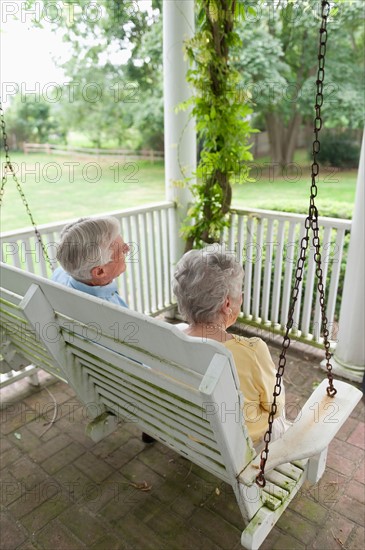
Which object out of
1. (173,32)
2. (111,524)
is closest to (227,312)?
(111,524)

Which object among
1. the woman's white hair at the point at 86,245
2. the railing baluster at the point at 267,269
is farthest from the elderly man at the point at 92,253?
the railing baluster at the point at 267,269

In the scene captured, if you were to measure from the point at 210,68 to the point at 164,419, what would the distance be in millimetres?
2541

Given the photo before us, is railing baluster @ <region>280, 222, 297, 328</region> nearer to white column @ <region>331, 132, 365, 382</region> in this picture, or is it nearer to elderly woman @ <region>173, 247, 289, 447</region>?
white column @ <region>331, 132, 365, 382</region>

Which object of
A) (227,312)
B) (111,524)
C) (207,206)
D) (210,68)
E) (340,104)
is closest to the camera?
→ (227,312)

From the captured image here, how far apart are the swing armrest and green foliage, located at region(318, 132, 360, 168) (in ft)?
33.6

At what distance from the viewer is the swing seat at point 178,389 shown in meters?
1.06

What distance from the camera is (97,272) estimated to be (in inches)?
68.8

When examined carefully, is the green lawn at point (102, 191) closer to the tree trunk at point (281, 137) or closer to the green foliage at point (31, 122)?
the green foliage at point (31, 122)

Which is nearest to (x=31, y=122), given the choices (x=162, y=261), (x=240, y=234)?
(x=162, y=261)

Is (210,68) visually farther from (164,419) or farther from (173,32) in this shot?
(164,419)

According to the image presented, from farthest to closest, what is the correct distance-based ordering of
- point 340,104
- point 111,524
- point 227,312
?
1. point 340,104
2. point 111,524
3. point 227,312

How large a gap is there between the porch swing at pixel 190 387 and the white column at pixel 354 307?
3.99 feet

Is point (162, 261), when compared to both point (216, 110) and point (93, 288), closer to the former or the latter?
point (216, 110)

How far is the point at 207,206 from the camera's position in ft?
10.7
